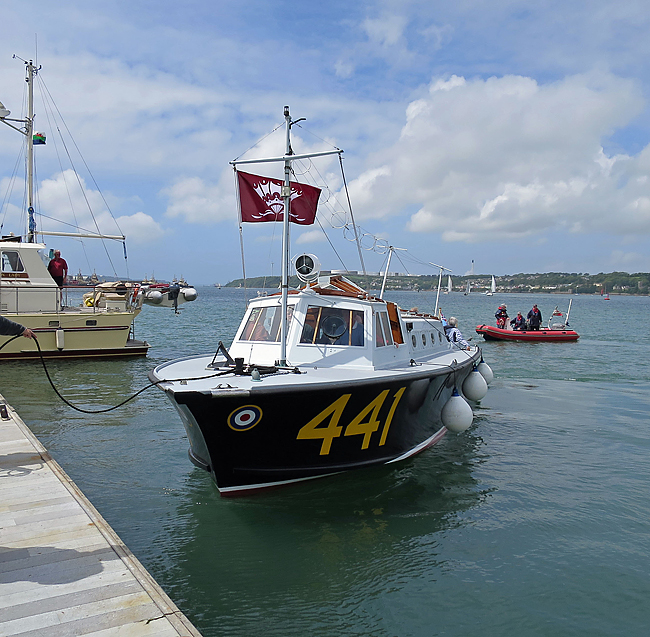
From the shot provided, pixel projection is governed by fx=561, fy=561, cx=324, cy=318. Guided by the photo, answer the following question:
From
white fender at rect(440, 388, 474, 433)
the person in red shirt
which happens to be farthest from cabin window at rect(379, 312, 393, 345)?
the person in red shirt

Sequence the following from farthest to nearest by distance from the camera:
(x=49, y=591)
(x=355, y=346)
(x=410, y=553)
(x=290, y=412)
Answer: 1. (x=355, y=346)
2. (x=290, y=412)
3. (x=410, y=553)
4. (x=49, y=591)

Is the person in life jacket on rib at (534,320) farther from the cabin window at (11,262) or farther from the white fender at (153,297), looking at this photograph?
the cabin window at (11,262)

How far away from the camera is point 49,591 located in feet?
14.1

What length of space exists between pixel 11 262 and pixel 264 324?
46.9 feet

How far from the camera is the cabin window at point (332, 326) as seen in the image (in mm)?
9086

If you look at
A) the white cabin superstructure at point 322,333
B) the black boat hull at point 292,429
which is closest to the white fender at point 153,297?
the white cabin superstructure at point 322,333

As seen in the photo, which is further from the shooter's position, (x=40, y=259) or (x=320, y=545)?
(x=40, y=259)

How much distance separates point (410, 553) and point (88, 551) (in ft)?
11.5

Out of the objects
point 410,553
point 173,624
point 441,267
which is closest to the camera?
point 173,624

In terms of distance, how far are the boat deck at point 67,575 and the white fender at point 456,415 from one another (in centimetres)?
649

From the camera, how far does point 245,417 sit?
703 centimetres

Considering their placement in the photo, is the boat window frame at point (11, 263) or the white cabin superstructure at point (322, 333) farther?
the boat window frame at point (11, 263)

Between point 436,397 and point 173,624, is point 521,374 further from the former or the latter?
point 173,624

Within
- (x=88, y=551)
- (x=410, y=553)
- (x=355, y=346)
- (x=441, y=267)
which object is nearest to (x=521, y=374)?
(x=441, y=267)
